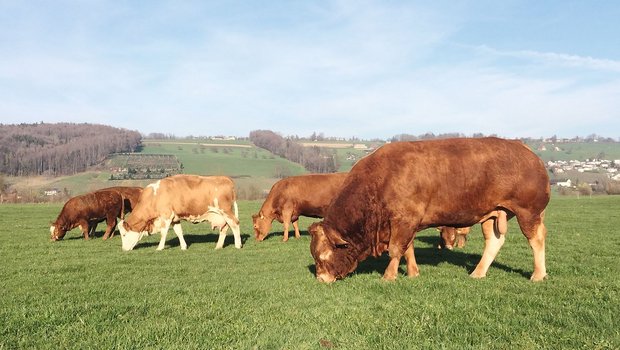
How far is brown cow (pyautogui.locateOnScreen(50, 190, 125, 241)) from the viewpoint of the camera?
1984cm

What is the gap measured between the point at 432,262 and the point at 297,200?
8935 mm

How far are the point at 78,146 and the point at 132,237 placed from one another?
113 meters

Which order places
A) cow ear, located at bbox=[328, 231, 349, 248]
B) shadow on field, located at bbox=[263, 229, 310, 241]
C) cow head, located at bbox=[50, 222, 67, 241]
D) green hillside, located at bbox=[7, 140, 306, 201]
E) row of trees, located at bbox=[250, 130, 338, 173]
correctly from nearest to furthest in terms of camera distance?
cow ear, located at bbox=[328, 231, 349, 248], cow head, located at bbox=[50, 222, 67, 241], shadow on field, located at bbox=[263, 229, 310, 241], green hillside, located at bbox=[7, 140, 306, 201], row of trees, located at bbox=[250, 130, 338, 173]

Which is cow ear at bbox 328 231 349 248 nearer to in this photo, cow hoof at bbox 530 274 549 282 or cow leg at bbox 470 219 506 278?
cow leg at bbox 470 219 506 278

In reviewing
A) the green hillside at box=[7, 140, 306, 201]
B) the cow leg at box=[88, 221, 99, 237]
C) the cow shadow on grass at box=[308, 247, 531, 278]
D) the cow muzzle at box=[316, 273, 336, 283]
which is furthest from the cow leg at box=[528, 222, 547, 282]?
the green hillside at box=[7, 140, 306, 201]

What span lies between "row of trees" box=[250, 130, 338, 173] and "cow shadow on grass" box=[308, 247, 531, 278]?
9021 centimetres

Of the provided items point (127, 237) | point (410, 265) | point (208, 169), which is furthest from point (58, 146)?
point (410, 265)

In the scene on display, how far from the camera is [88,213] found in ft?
67.5

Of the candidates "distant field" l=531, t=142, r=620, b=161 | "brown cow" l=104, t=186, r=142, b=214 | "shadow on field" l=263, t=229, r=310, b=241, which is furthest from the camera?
"distant field" l=531, t=142, r=620, b=161

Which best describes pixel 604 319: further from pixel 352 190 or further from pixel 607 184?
pixel 607 184

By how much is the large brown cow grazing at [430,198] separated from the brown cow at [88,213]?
14932mm

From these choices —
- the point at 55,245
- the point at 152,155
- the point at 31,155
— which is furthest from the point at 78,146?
the point at 55,245

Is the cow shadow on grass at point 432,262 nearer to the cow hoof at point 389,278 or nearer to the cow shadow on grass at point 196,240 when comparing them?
the cow hoof at point 389,278

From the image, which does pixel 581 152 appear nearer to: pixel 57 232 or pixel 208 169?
pixel 208 169
